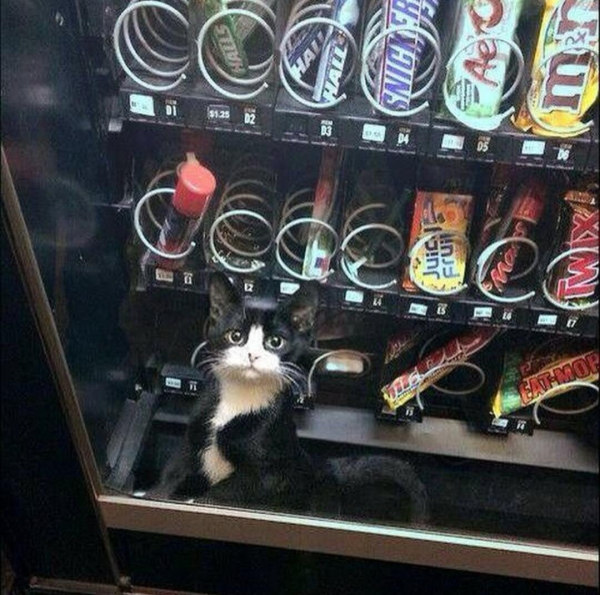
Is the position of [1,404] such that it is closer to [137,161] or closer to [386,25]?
[137,161]

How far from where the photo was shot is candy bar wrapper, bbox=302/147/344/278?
1117 mm

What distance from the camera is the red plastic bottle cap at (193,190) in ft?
3.34

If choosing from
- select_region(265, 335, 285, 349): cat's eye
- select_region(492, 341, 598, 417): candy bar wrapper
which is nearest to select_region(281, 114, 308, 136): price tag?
select_region(265, 335, 285, 349): cat's eye

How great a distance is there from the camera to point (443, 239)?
113 centimetres

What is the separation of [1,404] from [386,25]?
29.2 inches

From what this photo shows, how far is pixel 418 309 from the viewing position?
1142 millimetres

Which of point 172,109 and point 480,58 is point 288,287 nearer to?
point 172,109

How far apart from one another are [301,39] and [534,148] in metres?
0.34

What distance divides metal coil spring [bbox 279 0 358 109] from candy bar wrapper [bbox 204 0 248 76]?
0.06 meters

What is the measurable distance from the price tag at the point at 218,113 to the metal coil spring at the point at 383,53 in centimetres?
18

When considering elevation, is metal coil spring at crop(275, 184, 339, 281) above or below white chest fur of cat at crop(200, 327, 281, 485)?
above

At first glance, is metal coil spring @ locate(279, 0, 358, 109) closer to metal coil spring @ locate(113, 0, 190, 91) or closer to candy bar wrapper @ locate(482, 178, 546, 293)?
metal coil spring @ locate(113, 0, 190, 91)

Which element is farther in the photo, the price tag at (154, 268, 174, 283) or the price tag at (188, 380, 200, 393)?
the price tag at (188, 380, 200, 393)

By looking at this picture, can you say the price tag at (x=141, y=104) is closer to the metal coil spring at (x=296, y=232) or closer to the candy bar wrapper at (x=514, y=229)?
the metal coil spring at (x=296, y=232)
